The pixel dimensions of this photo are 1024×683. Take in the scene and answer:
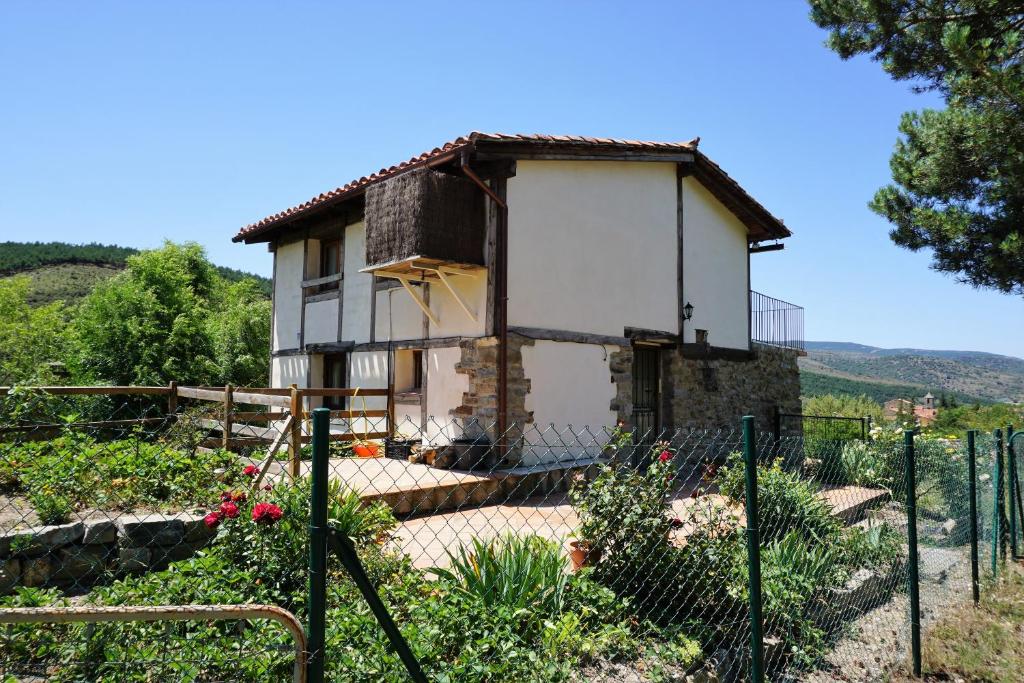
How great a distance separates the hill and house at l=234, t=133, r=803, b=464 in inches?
1122

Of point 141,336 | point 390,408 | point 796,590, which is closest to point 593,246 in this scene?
point 390,408

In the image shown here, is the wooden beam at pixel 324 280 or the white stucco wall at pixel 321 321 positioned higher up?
the wooden beam at pixel 324 280

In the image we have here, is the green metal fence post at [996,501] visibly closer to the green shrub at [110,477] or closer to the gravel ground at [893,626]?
the gravel ground at [893,626]

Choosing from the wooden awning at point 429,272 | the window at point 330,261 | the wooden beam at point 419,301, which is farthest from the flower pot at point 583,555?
the window at point 330,261

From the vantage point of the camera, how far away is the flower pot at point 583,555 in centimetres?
399

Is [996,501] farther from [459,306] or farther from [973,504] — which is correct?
[459,306]

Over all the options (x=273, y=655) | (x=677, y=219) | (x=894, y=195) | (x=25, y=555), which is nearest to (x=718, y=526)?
(x=273, y=655)

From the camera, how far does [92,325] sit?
19266 mm

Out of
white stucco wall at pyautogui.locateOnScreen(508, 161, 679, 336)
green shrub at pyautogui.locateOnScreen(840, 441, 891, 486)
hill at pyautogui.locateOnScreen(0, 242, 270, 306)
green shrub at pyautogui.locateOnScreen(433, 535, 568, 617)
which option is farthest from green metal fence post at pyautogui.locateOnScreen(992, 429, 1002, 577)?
hill at pyautogui.locateOnScreen(0, 242, 270, 306)

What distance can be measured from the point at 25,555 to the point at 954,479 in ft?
29.7

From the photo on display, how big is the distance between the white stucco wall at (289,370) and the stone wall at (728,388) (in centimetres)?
732

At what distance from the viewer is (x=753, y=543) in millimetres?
2906

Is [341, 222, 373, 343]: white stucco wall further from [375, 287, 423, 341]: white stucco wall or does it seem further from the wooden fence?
the wooden fence

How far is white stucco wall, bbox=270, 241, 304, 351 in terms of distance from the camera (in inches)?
528
